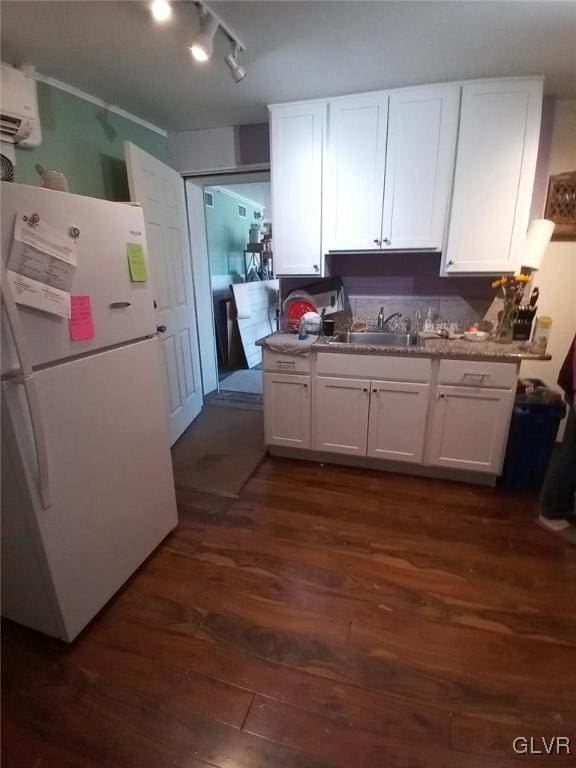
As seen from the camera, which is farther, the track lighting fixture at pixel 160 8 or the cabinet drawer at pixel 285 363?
the cabinet drawer at pixel 285 363

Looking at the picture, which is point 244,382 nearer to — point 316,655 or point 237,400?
point 237,400

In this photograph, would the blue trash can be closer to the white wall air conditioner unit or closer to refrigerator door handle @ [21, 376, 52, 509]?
refrigerator door handle @ [21, 376, 52, 509]

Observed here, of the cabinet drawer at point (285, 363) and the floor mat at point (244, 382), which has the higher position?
the cabinet drawer at point (285, 363)

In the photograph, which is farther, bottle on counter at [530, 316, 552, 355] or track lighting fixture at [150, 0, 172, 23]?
bottle on counter at [530, 316, 552, 355]

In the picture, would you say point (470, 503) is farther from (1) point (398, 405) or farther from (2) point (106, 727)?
(2) point (106, 727)

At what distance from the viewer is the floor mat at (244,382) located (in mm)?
4051

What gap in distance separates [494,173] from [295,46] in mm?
1286

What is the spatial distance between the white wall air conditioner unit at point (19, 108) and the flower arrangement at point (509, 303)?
2.74 meters

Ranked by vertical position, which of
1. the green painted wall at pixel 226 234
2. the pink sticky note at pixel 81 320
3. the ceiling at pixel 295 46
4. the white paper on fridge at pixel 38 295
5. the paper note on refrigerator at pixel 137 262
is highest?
the ceiling at pixel 295 46

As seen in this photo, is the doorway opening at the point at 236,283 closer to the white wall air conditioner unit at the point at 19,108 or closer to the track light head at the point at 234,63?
the white wall air conditioner unit at the point at 19,108

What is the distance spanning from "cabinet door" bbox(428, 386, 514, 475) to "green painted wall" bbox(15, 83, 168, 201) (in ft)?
8.27

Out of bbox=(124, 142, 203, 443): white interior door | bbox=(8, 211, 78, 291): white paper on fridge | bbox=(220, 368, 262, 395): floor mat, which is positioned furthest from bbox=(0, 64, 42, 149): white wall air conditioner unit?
bbox=(220, 368, 262, 395): floor mat

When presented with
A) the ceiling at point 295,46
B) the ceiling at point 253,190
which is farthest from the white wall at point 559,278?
the ceiling at point 253,190

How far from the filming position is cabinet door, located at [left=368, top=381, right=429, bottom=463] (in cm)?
230
